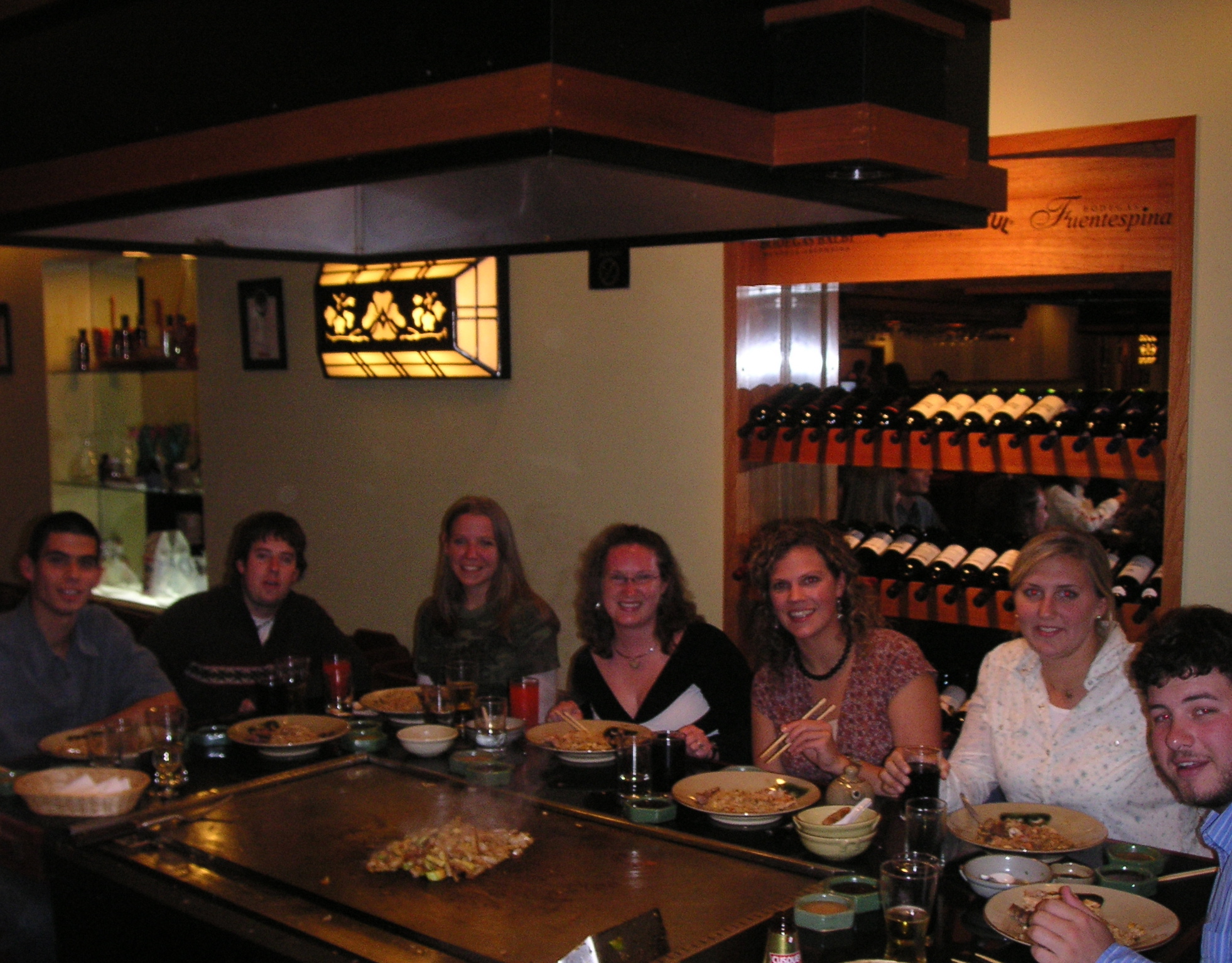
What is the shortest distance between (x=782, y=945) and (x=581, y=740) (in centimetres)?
111

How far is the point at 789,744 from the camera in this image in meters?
2.48

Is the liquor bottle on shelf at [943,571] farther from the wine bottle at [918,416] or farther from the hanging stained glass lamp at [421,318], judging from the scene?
the hanging stained glass lamp at [421,318]

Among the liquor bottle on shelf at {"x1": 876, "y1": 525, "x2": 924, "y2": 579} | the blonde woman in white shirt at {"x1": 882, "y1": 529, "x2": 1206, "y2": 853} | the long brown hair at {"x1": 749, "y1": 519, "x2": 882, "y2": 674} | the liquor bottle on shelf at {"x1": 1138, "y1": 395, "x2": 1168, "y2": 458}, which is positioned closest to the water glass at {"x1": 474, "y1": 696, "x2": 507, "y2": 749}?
the long brown hair at {"x1": 749, "y1": 519, "x2": 882, "y2": 674}

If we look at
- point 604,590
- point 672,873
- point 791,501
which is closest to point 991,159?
point 791,501

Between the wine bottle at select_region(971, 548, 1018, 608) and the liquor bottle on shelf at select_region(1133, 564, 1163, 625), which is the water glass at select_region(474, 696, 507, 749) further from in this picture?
the liquor bottle on shelf at select_region(1133, 564, 1163, 625)

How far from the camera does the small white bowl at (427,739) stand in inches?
103

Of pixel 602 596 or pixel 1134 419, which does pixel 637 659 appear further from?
pixel 1134 419

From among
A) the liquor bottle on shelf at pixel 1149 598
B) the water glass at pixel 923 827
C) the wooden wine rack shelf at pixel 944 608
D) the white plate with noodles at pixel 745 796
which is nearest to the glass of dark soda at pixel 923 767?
the white plate with noodles at pixel 745 796

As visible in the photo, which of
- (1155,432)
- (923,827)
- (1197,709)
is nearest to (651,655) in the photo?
(923,827)

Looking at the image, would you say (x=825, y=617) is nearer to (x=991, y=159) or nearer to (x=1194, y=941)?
(x=1194, y=941)

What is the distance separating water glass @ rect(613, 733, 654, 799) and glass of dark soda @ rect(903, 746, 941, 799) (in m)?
0.48

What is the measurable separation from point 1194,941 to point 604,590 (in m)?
1.70

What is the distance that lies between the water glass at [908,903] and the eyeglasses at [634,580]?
56.8 inches

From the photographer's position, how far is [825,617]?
9.09ft
